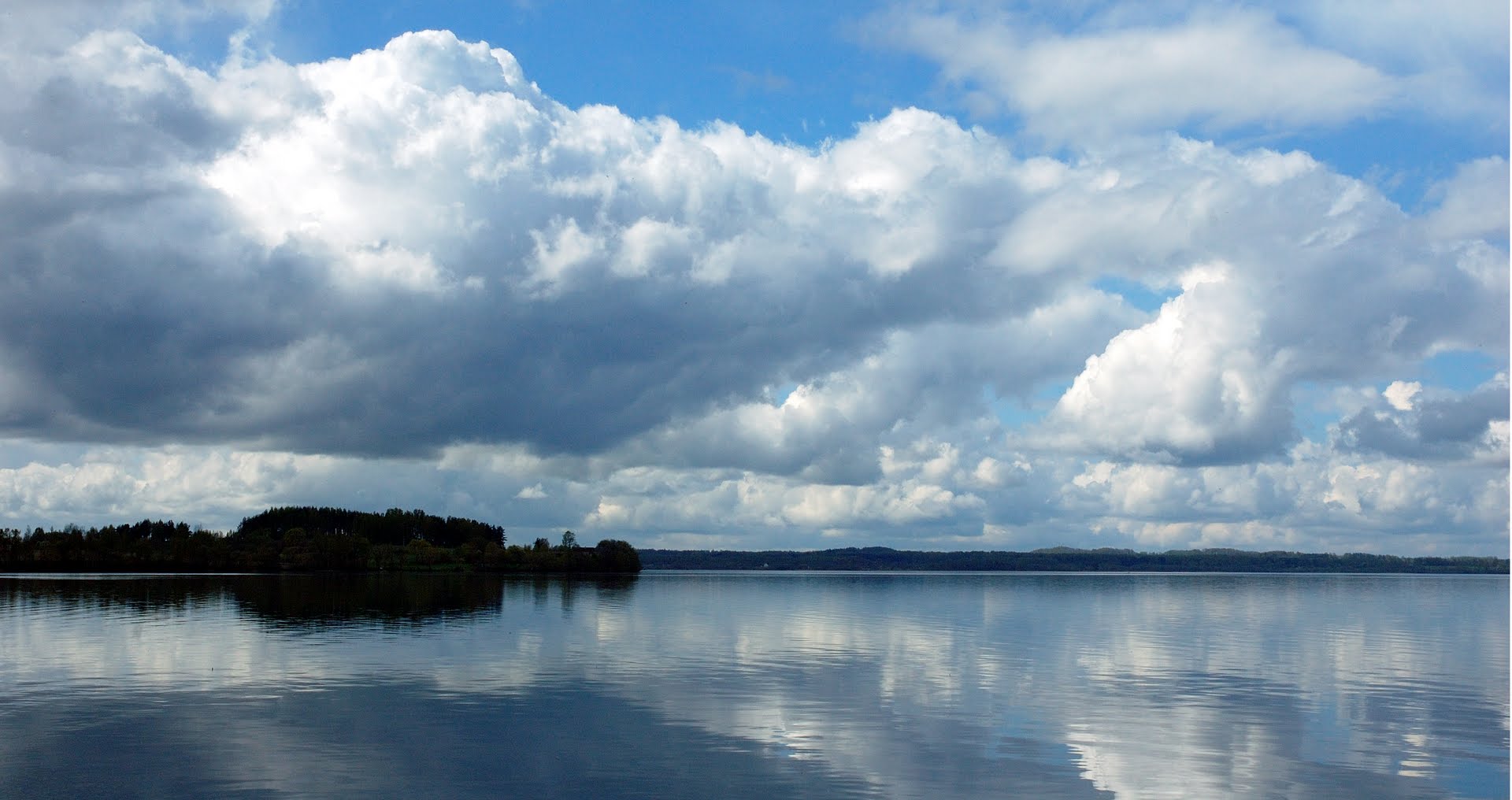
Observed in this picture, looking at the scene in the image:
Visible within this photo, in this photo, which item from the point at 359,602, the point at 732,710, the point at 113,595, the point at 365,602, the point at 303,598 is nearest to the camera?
the point at 732,710

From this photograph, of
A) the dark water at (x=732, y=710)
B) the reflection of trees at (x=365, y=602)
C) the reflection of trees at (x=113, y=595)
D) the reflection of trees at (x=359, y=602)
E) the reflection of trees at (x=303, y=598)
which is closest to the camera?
the dark water at (x=732, y=710)

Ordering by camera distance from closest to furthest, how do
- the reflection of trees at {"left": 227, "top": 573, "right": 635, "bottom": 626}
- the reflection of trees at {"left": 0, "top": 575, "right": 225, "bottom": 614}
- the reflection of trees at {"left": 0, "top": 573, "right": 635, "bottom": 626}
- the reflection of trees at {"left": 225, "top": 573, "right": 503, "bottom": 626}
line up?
the reflection of trees at {"left": 225, "top": 573, "right": 503, "bottom": 626} → the reflection of trees at {"left": 227, "top": 573, "right": 635, "bottom": 626} → the reflection of trees at {"left": 0, "top": 573, "right": 635, "bottom": 626} → the reflection of trees at {"left": 0, "top": 575, "right": 225, "bottom": 614}

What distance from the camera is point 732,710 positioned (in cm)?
4503

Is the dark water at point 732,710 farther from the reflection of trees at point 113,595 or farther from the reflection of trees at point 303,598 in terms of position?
the reflection of trees at point 113,595

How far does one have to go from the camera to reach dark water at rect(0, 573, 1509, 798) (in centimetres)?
3309

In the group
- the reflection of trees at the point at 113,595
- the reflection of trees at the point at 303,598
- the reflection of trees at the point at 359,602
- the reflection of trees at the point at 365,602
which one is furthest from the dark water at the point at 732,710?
the reflection of trees at the point at 113,595

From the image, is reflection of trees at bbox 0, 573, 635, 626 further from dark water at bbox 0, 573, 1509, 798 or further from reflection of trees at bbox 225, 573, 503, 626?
dark water at bbox 0, 573, 1509, 798

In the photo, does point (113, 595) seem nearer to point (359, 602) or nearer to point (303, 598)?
point (303, 598)

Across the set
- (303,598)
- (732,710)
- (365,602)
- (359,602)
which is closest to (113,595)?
(303,598)

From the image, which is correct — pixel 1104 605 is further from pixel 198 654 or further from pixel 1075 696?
pixel 198 654

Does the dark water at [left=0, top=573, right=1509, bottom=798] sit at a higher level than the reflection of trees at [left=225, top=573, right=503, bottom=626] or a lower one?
higher

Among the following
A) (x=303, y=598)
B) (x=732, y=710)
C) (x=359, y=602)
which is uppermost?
(x=732, y=710)

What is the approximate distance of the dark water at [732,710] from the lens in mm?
33094

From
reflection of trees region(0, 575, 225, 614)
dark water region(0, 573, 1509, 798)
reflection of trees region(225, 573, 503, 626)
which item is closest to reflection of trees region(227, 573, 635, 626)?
reflection of trees region(225, 573, 503, 626)
